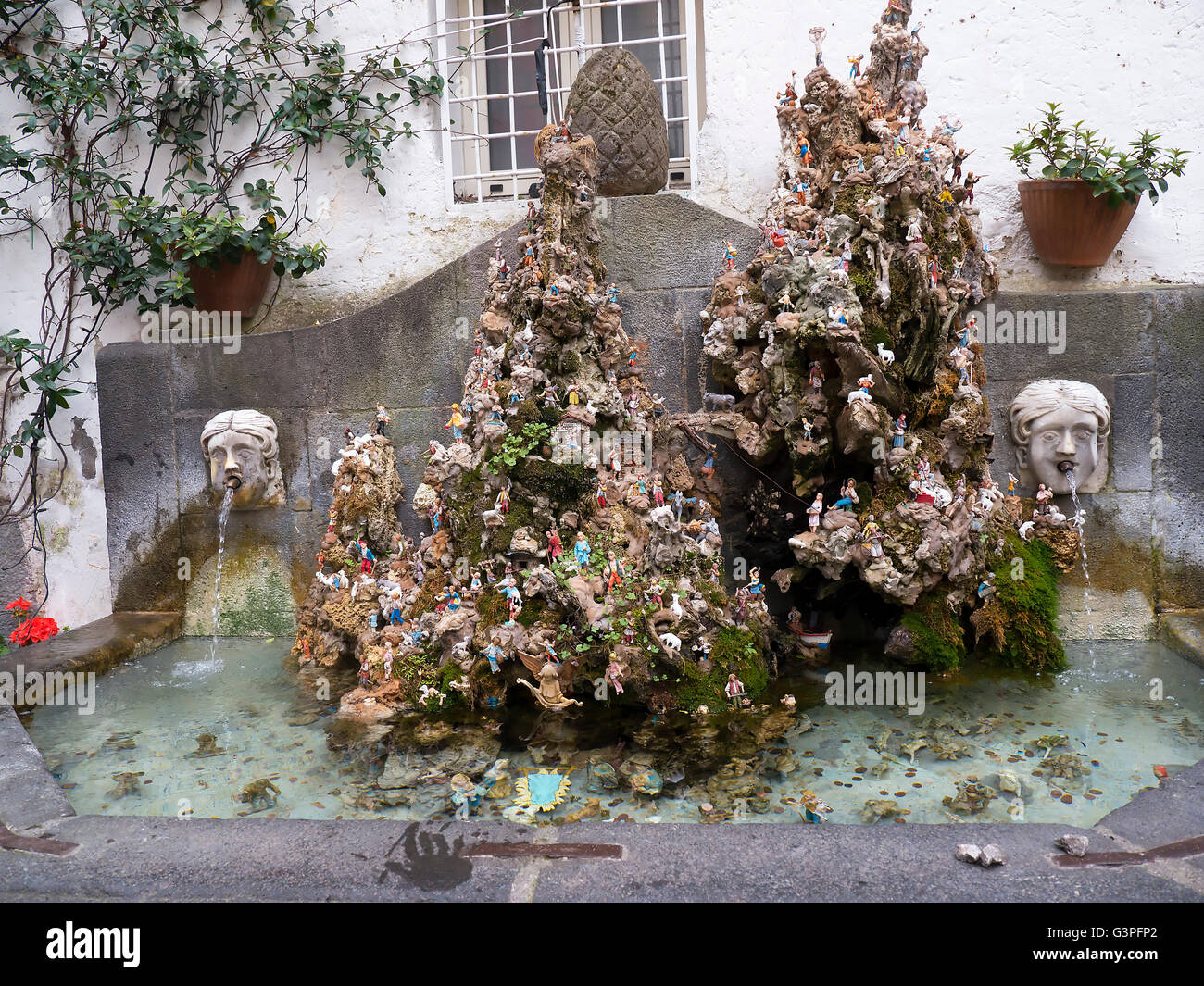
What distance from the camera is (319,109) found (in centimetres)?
517

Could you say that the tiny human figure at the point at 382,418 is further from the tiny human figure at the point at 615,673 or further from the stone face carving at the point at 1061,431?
the stone face carving at the point at 1061,431

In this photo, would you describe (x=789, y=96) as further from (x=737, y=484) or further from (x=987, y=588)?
(x=987, y=588)

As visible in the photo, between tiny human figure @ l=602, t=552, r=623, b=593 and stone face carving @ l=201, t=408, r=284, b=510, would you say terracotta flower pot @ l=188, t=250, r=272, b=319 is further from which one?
tiny human figure @ l=602, t=552, r=623, b=593

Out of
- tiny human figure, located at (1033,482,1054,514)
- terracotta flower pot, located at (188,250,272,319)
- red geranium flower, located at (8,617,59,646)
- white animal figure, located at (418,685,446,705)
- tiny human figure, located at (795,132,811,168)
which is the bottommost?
white animal figure, located at (418,685,446,705)

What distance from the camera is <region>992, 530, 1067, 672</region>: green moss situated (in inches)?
167

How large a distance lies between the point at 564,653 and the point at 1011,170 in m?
3.65

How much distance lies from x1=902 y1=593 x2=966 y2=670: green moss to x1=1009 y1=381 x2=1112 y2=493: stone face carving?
3.36 feet

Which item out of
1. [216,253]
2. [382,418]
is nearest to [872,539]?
[382,418]

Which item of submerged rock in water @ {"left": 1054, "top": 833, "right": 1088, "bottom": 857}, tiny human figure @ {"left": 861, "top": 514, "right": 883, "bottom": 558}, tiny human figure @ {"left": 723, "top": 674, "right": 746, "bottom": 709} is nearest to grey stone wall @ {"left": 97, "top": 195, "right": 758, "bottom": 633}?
tiny human figure @ {"left": 861, "top": 514, "right": 883, "bottom": 558}

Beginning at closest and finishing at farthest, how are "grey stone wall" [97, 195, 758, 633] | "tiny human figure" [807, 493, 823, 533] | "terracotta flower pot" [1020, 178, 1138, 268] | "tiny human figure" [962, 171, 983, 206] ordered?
"tiny human figure" [807, 493, 823, 533]
"tiny human figure" [962, 171, 983, 206]
"terracotta flower pot" [1020, 178, 1138, 268]
"grey stone wall" [97, 195, 758, 633]

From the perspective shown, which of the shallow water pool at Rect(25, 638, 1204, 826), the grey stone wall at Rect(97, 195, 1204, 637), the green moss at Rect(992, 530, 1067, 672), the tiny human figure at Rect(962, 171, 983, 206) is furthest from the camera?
the grey stone wall at Rect(97, 195, 1204, 637)

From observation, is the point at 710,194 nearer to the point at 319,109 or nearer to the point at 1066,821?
the point at 319,109

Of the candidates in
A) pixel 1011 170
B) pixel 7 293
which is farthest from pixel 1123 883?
pixel 7 293

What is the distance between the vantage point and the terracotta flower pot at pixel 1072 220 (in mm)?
4469
